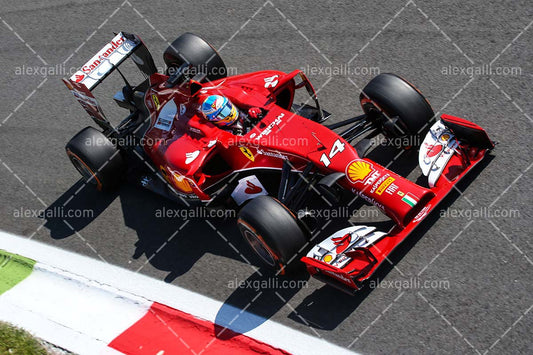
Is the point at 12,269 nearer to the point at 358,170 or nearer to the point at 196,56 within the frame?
the point at 196,56

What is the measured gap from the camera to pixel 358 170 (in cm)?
652

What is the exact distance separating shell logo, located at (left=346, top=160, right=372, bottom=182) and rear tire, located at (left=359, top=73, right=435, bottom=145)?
846mm

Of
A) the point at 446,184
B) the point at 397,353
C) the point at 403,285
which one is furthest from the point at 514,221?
the point at 397,353

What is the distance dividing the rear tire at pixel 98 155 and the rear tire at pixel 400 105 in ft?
11.3

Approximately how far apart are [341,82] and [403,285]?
12.2 ft

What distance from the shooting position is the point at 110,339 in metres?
6.48

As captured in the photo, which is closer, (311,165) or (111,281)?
(311,165)

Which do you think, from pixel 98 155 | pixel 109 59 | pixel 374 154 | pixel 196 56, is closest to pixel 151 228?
pixel 98 155

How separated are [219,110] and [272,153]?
2.81 feet

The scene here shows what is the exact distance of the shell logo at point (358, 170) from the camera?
21.3 feet

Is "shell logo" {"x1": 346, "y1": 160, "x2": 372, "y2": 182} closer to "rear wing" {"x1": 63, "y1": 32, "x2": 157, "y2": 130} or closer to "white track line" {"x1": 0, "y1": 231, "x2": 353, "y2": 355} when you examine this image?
"white track line" {"x1": 0, "y1": 231, "x2": 353, "y2": 355}

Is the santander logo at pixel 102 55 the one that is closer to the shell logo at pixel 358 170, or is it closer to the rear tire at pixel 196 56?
the rear tire at pixel 196 56

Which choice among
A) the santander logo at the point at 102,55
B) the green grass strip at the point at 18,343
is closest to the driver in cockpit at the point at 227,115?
the santander logo at the point at 102,55

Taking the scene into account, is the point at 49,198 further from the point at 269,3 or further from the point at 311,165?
the point at 269,3
